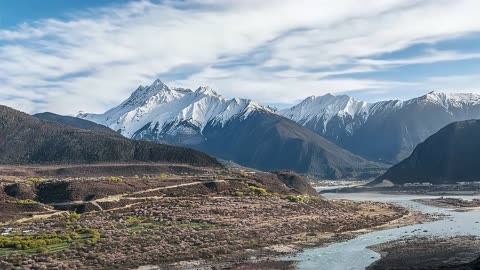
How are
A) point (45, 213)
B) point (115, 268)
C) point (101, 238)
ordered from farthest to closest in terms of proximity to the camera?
1. point (45, 213)
2. point (101, 238)
3. point (115, 268)

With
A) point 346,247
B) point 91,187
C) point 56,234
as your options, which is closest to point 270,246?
point 346,247

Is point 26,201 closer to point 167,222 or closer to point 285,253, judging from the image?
point 167,222

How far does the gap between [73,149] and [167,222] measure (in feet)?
368

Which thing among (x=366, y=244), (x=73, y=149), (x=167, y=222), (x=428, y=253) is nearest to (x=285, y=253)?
(x=366, y=244)

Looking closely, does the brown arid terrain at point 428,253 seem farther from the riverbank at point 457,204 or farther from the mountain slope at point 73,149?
the mountain slope at point 73,149

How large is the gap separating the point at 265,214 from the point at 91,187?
32477mm

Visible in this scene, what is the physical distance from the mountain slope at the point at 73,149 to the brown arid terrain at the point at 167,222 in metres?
50.8

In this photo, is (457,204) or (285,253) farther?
(457,204)

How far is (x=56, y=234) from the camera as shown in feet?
231

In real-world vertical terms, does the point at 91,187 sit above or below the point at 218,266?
above

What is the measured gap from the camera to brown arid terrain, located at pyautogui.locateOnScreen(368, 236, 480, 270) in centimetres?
5750

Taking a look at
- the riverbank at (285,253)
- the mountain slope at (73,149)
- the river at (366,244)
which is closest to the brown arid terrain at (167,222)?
the riverbank at (285,253)

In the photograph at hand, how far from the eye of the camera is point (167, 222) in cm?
8275

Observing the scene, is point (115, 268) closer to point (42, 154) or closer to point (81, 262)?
point (81, 262)
